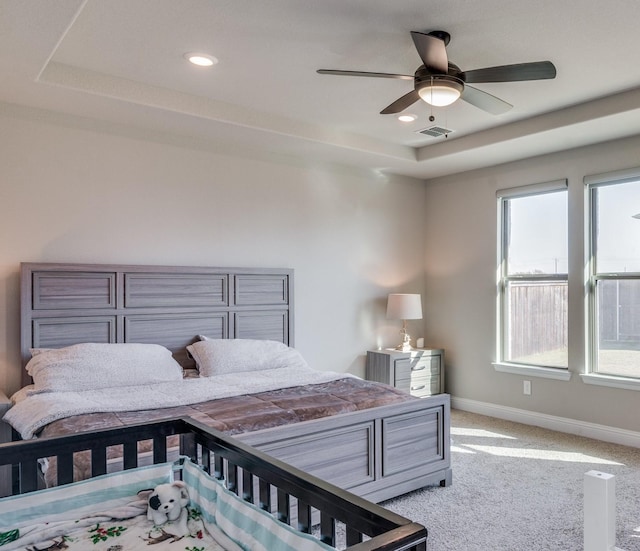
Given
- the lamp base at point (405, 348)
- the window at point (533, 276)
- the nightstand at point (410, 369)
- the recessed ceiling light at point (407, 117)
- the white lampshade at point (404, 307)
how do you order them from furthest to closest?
the lamp base at point (405, 348) < the white lampshade at point (404, 307) < the nightstand at point (410, 369) < the window at point (533, 276) < the recessed ceiling light at point (407, 117)

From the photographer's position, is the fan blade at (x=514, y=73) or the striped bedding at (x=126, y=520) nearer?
the striped bedding at (x=126, y=520)

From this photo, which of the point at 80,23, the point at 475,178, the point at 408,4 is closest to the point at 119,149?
the point at 80,23

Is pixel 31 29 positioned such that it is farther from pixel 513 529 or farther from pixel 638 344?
pixel 638 344

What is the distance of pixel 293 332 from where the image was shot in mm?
4648

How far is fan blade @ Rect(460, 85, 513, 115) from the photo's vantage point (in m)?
2.84

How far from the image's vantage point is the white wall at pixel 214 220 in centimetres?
348

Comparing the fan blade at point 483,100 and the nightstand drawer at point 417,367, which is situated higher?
the fan blade at point 483,100

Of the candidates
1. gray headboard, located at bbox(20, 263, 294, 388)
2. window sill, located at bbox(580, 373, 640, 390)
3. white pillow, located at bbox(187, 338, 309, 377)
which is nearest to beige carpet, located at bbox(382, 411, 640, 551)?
window sill, located at bbox(580, 373, 640, 390)

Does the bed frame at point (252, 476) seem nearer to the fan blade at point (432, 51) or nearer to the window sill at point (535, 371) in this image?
the fan blade at point (432, 51)

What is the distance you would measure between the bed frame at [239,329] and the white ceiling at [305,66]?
3.72 feet

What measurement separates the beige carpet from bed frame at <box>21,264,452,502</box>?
192mm

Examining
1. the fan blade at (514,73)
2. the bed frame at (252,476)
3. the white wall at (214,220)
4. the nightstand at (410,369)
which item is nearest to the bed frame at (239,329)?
the white wall at (214,220)

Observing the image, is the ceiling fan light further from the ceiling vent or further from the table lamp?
the table lamp

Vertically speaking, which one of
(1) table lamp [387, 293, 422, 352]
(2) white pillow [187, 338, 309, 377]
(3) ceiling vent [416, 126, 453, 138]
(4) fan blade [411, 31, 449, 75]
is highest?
(3) ceiling vent [416, 126, 453, 138]
